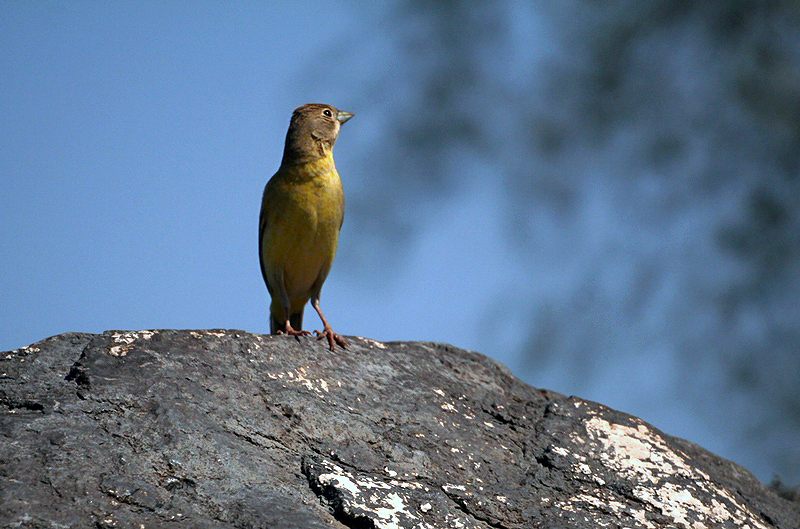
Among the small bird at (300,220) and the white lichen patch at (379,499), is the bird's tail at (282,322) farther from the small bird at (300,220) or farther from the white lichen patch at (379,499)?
the white lichen patch at (379,499)

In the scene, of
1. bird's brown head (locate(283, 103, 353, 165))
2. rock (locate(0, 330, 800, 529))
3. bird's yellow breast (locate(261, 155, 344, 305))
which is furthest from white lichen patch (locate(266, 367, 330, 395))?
bird's brown head (locate(283, 103, 353, 165))

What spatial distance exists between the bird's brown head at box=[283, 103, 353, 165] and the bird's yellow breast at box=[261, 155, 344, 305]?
10cm

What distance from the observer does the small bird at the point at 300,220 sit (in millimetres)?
6027

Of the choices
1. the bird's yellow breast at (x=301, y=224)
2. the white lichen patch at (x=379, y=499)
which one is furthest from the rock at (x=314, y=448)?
the bird's yellow breast at (x=301, y=224)

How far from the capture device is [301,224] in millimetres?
6000

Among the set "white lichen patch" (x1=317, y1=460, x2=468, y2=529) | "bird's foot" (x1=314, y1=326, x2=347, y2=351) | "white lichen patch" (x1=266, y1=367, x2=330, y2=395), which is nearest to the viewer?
"white lichen patch" (x1=317, y1=460, x2=468, y2=529)

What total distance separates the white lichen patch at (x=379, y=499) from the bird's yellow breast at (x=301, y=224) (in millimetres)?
2725

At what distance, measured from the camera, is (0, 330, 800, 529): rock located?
10.0 ft

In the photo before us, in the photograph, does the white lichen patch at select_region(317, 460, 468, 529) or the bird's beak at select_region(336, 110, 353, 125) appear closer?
the white lichen patch at select_region(317, 460, 468, 529)

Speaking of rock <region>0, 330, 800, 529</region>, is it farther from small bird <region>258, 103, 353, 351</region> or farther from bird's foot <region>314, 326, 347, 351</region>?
small bird <region>258, 103, 353, 351</region>

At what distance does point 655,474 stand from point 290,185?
3.09m

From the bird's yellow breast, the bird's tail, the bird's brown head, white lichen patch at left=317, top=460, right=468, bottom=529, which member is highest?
the bird's brown head

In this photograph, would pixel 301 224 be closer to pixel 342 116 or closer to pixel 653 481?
pixel 342 116

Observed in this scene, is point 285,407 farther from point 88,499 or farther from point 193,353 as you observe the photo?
point 88,499
